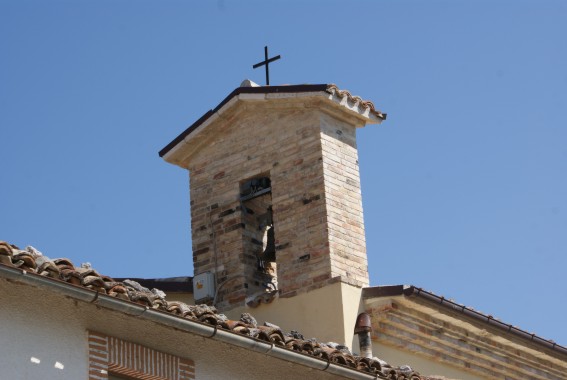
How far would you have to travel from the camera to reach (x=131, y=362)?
11016 millimetres

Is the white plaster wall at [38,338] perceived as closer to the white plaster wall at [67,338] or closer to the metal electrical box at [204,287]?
the white plaster wall at [67,338]

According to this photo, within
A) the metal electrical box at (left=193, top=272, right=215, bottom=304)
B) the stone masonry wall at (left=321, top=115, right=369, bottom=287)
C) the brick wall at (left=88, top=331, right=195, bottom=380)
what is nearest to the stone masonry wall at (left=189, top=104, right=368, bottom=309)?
the stone masonry wall at (left=321, top=115, right=369, bottom=287)

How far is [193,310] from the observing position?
36.8ft

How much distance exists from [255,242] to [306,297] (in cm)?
145

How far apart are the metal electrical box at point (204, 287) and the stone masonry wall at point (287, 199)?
112mm

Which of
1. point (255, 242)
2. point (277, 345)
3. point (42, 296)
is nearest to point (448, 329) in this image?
point (255, 242)

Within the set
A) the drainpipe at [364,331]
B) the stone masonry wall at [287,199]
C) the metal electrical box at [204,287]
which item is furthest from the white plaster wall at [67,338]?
the metal electrical box at [204,287]

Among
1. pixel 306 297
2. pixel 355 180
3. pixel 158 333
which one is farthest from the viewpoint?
pixel 355 180

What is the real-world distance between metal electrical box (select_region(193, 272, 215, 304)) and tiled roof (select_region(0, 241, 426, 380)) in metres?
4.34

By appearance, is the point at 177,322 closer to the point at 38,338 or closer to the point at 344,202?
the point at 38,338

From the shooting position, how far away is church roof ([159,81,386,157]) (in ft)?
56.8

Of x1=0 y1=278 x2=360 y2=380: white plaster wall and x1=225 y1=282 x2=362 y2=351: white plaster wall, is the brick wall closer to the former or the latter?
x1=0 y1=278 x2=360 y2=380: white plaster wall

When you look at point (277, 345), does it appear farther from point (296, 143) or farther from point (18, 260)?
point (296, 143)

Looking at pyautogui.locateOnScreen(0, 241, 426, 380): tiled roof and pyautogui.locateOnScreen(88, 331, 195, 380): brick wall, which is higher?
pyautogui.locateOnScreen(0, 241, 426, 380): tiled roof
